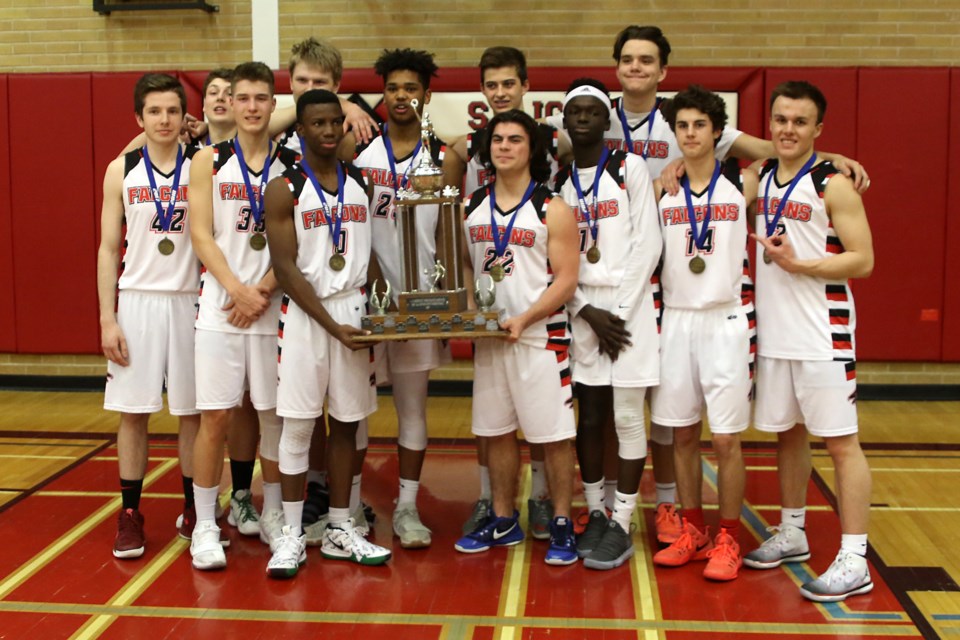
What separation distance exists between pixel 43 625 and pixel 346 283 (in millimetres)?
1763

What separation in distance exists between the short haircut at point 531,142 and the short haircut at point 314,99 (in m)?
0.67

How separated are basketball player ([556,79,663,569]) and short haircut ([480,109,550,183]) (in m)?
0.11

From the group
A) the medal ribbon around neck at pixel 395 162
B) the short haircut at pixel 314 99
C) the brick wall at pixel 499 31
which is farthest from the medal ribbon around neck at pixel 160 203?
the brick wall at pixel 499 31

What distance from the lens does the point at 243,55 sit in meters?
8.50

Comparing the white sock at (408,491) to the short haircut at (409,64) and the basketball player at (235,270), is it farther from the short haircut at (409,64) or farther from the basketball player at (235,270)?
the short haircut at (409,64)

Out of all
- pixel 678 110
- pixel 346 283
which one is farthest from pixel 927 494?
pixel 346 283

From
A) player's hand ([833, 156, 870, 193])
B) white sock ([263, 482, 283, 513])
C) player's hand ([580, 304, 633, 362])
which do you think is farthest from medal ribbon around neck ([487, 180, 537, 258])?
white sock ([263, 482, 283, 513])

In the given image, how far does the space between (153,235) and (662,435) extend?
2.46 m

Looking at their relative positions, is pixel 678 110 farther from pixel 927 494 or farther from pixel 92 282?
pixel 92 282

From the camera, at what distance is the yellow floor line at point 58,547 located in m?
4.47

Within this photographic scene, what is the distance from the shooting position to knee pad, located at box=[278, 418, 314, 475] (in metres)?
4.60

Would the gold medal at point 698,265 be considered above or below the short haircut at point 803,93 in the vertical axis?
below

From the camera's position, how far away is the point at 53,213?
335 inches

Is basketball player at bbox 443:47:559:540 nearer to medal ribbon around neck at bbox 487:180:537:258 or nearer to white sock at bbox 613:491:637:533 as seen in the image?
medal ribbon around neck at bbox 487:180:537:258
